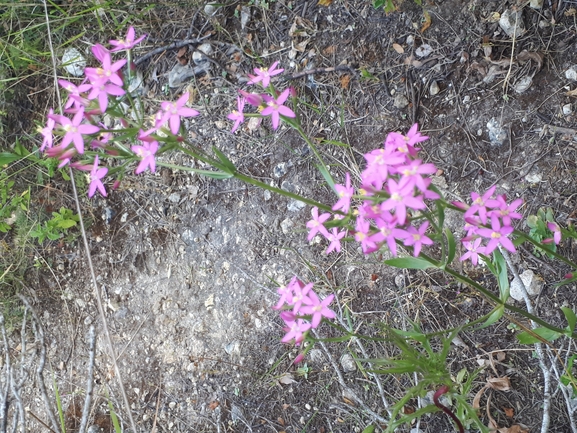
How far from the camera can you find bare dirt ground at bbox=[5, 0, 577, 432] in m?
2.88

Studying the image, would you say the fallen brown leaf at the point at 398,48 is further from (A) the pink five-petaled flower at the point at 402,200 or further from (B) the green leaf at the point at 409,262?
(A) the pink five-petaled flower at the point at 402,200

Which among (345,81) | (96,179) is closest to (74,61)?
(345,81)

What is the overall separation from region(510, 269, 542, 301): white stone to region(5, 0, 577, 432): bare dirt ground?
0.19ft

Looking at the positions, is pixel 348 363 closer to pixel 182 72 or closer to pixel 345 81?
pixel 345 81

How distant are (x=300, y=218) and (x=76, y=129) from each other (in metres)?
1.84

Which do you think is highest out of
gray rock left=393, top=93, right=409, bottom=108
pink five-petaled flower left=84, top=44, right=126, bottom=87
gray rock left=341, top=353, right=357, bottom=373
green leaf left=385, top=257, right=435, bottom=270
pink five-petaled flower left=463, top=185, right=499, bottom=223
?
pink five-petaled flower left=84, top=44, right=126, bottom=87

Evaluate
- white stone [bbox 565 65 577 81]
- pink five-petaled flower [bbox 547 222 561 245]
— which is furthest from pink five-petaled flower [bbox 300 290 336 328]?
white stone [bbox 565 65 577 81]

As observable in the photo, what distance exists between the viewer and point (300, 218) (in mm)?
3445

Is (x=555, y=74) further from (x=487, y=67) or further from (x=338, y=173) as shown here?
(x=338, y=173)

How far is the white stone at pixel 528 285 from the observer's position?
280 cm

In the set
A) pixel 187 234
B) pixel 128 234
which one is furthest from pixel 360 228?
pixel 128 234

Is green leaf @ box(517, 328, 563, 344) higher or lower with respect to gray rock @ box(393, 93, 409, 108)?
lower

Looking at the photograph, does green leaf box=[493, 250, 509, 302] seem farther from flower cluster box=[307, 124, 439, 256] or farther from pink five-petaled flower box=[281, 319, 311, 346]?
pink five-petaled flower box=[281, 319, 311, 346]

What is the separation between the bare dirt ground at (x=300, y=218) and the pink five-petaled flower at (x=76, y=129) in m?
1.50
